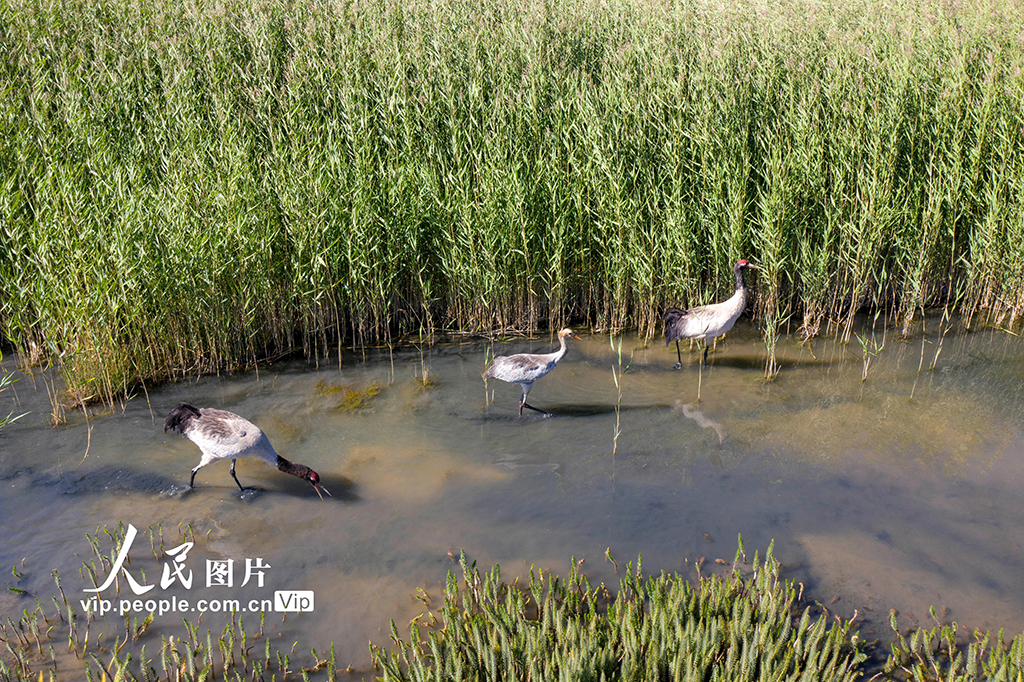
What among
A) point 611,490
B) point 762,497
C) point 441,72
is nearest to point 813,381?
point 762,497

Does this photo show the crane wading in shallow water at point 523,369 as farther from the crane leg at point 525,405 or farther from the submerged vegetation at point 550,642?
the submerged vegetation at point 550,642

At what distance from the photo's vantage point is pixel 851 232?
29.9 feet

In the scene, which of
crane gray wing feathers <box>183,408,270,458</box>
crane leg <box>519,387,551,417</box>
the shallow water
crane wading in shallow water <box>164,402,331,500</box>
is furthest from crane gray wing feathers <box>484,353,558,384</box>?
crane gray wing feathers <box>183,408,270,458</box>

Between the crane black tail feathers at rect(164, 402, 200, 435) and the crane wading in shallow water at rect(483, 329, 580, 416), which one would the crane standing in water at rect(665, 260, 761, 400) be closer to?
the crane wading in shallow water at rect(483, 329, 580, 416)

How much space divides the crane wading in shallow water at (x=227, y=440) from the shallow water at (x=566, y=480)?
9.9 inches

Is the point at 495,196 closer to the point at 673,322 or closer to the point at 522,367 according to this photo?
the point at 522,367

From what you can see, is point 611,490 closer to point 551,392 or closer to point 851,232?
point 551,392

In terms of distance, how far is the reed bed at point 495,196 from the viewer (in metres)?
8.05

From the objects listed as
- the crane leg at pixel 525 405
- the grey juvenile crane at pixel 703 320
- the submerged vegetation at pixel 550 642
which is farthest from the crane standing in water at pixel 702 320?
the submerged vegetation at pixel 550 642

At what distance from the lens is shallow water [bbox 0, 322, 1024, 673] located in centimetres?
532

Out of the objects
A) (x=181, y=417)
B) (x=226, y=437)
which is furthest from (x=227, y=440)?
(x=181, y=417)

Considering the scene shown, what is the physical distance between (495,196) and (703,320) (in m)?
2.63

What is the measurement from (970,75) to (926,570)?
24.8 ft

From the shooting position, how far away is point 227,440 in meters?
6.11
